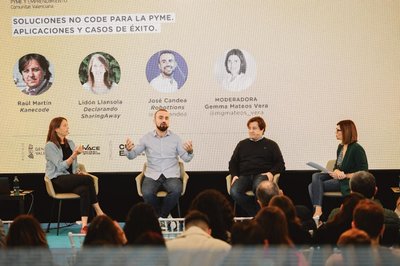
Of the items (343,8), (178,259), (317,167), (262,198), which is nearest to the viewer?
(178,259)

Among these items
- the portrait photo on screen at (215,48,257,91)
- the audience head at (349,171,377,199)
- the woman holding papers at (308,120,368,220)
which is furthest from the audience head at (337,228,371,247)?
the portrait photo on screen at (215,48,257,91)

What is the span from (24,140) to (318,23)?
3555mm

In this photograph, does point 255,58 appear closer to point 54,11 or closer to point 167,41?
point 167,41

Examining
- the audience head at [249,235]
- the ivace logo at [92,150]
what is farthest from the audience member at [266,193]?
the ivace logo at [92,150]

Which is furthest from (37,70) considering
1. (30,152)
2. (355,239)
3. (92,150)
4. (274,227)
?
(355,239)

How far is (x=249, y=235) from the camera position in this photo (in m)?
3.45

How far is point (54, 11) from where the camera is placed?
8086mm

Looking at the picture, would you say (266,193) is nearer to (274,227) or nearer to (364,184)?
(364,184)

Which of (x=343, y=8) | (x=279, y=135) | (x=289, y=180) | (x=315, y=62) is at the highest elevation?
(x=343, y=8)

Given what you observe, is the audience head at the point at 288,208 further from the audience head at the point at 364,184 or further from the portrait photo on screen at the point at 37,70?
the portrait photo on screen at the point at 37,70

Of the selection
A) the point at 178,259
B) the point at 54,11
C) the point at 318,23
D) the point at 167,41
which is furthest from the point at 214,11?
the point at 178,259

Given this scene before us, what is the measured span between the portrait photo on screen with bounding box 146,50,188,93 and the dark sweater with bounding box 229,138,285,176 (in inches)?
42.8

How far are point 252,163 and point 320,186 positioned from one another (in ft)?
2.44

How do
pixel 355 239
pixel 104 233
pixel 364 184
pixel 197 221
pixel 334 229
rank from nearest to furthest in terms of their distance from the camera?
pixel 355 239, pixel 104 233, pixel 197 221, pixel 334 229, pixel 364 184
